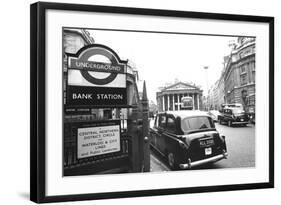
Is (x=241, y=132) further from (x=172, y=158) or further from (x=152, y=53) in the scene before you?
(x=152, y=53)

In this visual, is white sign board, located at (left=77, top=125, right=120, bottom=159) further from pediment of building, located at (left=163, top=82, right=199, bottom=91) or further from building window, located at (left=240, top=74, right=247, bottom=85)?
building window, located at (left=240, top=74, right=247, bottom=85)

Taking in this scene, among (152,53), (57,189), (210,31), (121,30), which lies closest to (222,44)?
(210,31)

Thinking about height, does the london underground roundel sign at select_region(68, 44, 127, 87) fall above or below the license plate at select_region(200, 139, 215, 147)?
above

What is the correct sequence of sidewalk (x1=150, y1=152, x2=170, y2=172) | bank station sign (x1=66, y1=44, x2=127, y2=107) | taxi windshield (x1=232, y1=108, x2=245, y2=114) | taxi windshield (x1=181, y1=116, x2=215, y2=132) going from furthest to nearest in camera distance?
taxi windshield (x1=232, y1=108, x2=245, y2=114)
taxi windshield (x1=181, y1=116, x2=215, y2=132)
sidewalk (x1=150, y1=152, x2=170, y2=172)
bank station sign (x1=66, y1=44, x2=127, y2=107)

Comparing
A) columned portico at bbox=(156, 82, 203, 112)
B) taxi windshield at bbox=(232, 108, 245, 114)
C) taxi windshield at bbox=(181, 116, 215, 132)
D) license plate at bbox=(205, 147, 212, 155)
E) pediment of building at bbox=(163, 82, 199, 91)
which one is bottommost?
license plate at bbox=(205, 147, 212, 155)

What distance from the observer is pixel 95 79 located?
3.70 meters

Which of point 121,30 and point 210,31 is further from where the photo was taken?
point 210,31

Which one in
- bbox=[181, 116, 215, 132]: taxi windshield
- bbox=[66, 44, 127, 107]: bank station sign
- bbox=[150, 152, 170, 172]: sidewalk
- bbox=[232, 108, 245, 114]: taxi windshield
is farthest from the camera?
bbox=[232, 108, 245, 114]: taxi windshield

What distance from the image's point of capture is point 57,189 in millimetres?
3523

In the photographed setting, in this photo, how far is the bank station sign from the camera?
11.8 ft

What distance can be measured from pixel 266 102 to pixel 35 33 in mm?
2367

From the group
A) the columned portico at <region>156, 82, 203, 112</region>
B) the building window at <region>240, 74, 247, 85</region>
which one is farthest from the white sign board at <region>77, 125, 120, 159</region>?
the building window at <region>240, 74, 247, 85</region>

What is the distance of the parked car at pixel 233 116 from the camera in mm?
4098

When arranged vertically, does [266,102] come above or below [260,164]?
above
